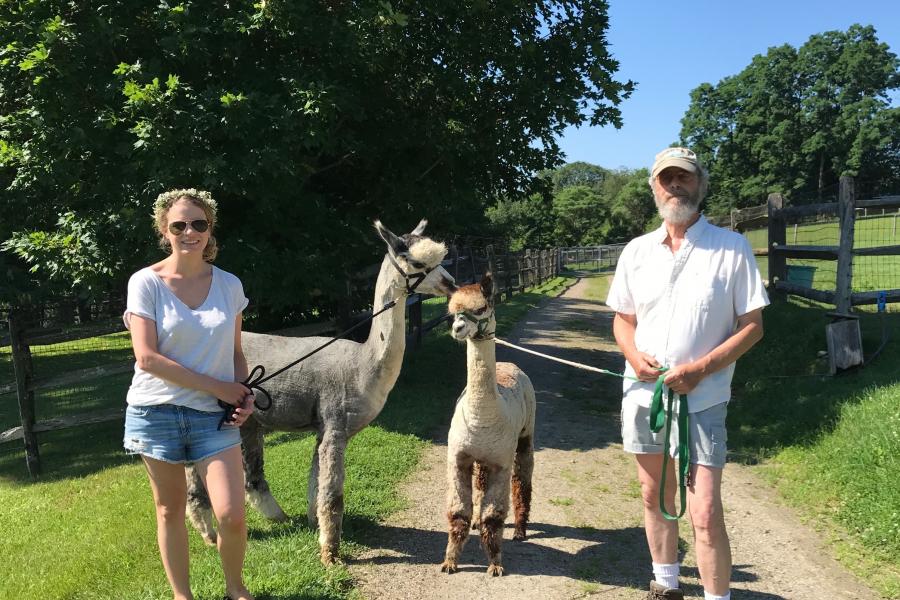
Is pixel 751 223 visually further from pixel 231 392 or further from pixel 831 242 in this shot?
pixel 231 392

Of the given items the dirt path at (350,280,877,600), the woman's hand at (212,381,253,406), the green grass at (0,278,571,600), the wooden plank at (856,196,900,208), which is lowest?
the dirt path at (350,280,877,600)

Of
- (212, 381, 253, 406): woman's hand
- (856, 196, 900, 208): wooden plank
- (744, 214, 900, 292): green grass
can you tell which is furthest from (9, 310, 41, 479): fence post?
(744, 214, 900, 292): green grass

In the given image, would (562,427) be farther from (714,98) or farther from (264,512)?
(714,98)

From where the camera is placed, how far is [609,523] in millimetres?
4867

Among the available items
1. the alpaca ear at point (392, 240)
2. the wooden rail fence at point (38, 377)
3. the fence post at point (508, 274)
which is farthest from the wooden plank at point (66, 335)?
the fence post at point (508, 274)

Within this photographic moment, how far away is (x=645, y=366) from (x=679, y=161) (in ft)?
3.30

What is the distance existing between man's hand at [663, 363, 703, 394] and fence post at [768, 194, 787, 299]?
9177 mm

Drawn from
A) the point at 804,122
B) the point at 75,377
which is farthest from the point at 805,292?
the point at 804,122

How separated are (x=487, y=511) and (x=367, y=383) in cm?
122

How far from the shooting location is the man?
2.84 m

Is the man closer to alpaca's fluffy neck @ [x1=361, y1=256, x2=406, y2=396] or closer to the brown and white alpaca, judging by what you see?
the brown and white alpaca

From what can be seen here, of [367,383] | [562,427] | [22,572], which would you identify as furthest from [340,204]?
[22,572]

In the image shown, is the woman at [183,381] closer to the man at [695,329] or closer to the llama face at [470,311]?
the llama face at [470,311]

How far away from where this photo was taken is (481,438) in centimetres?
389
